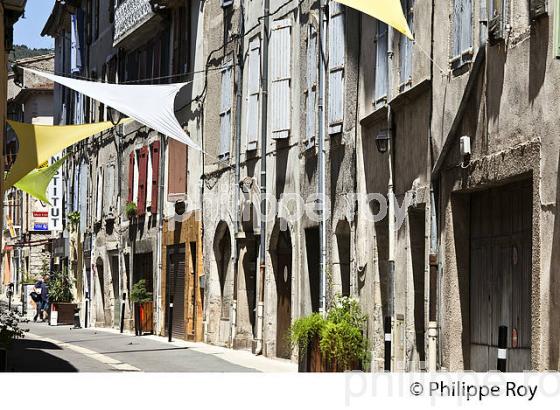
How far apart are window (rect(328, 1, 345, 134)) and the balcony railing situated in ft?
35.2

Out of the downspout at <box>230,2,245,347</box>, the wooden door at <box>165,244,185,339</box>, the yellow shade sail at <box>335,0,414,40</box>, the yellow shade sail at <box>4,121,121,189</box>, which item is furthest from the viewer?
the wooden door at <box>165,244,185,339</box>

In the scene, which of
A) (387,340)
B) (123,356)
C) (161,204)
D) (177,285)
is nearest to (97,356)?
(123,356)

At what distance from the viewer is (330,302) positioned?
18.2 m

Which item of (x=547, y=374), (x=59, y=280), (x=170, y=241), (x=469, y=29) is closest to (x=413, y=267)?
(x=469, y=29)

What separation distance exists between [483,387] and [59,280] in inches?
1073

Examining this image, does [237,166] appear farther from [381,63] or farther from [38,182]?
[381,63]

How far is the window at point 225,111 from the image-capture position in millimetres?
24859

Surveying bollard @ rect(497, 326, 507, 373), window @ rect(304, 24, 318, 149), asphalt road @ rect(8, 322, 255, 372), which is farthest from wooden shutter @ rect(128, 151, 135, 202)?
bollard @ rect(497, 326, 507, 373)

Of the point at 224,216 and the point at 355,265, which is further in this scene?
the point at 224,216

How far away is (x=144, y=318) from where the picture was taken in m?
28.1

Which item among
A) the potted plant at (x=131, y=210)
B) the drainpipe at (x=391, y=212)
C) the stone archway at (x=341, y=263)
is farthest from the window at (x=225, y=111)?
the drainpipe at (x=391, y=212)

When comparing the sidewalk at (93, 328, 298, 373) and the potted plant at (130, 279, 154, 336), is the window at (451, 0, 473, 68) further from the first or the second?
the potted plant at (130, 279, 154, 336)

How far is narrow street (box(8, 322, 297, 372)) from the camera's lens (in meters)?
18.4

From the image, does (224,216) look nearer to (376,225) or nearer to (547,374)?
(376,225)
